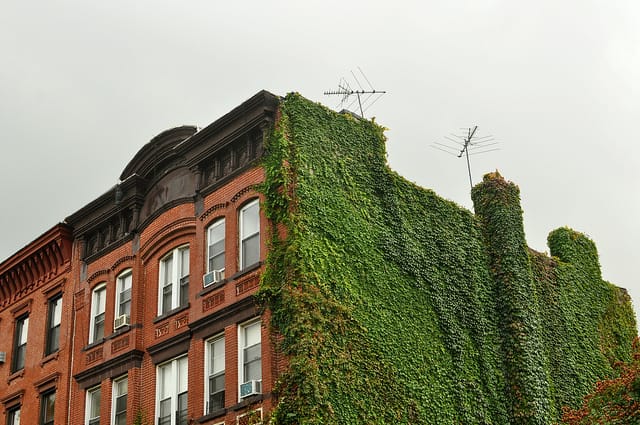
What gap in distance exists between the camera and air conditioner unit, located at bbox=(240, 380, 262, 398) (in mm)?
24625

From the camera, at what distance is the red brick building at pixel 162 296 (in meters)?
26.5

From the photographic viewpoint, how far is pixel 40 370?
1346 inches

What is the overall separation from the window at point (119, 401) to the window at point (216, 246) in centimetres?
464

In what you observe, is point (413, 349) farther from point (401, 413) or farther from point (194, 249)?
point (194, 249)

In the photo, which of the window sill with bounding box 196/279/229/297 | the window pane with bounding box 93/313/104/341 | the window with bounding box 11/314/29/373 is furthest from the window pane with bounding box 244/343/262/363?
the window with bounding box 11/314/29/373

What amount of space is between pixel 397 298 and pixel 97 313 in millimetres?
10286

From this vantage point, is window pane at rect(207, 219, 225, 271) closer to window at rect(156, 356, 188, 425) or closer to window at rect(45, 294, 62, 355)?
window at rect(156, 356, 188, 425)

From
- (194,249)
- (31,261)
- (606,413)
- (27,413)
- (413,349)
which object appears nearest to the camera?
(606,413)

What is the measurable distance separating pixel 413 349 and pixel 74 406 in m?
11.1

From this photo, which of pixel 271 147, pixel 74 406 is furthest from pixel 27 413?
pixel 271 147

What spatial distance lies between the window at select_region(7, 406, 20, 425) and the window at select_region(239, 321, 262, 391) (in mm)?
12929

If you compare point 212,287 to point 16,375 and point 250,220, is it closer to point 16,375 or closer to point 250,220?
point 250,220

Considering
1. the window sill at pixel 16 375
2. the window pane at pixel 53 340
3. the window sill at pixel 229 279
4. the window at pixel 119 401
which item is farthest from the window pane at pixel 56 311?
the window sill at pixel 229 279

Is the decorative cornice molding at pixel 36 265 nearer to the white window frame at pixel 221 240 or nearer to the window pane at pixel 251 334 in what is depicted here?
the white window frame at pixel 221 240
